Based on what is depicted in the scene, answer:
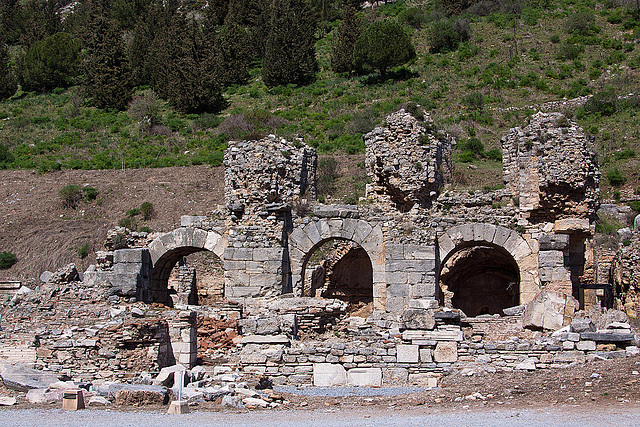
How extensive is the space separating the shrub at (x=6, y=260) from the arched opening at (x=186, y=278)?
10392mm

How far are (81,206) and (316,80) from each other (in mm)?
19980

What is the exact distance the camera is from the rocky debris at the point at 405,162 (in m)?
18.1

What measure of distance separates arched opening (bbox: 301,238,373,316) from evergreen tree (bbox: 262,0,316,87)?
28.5 metres

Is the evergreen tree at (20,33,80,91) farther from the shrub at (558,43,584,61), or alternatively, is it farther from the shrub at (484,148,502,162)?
the shrub at (484,148,502,162)

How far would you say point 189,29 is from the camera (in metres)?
52.6

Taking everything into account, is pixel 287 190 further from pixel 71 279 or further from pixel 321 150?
pixel 321 150

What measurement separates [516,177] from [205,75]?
32.6 meters

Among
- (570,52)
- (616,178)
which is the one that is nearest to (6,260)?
(616,178)

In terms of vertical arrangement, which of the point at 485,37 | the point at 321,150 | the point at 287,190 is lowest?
the point at 287,190

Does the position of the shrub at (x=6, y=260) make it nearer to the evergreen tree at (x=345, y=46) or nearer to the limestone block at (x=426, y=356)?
the limestone block at (x=426, y=356)

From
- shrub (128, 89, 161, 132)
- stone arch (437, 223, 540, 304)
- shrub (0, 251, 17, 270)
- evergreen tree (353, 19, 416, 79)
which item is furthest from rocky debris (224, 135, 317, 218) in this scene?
evergreen tree (353, 19, 416, 79)

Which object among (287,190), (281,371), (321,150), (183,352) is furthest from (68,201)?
(281,371)

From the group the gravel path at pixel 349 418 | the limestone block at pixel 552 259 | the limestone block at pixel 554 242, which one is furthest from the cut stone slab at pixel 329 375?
the limestone block at pixel 554 242

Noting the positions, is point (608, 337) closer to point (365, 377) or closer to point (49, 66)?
point (365, 377)
